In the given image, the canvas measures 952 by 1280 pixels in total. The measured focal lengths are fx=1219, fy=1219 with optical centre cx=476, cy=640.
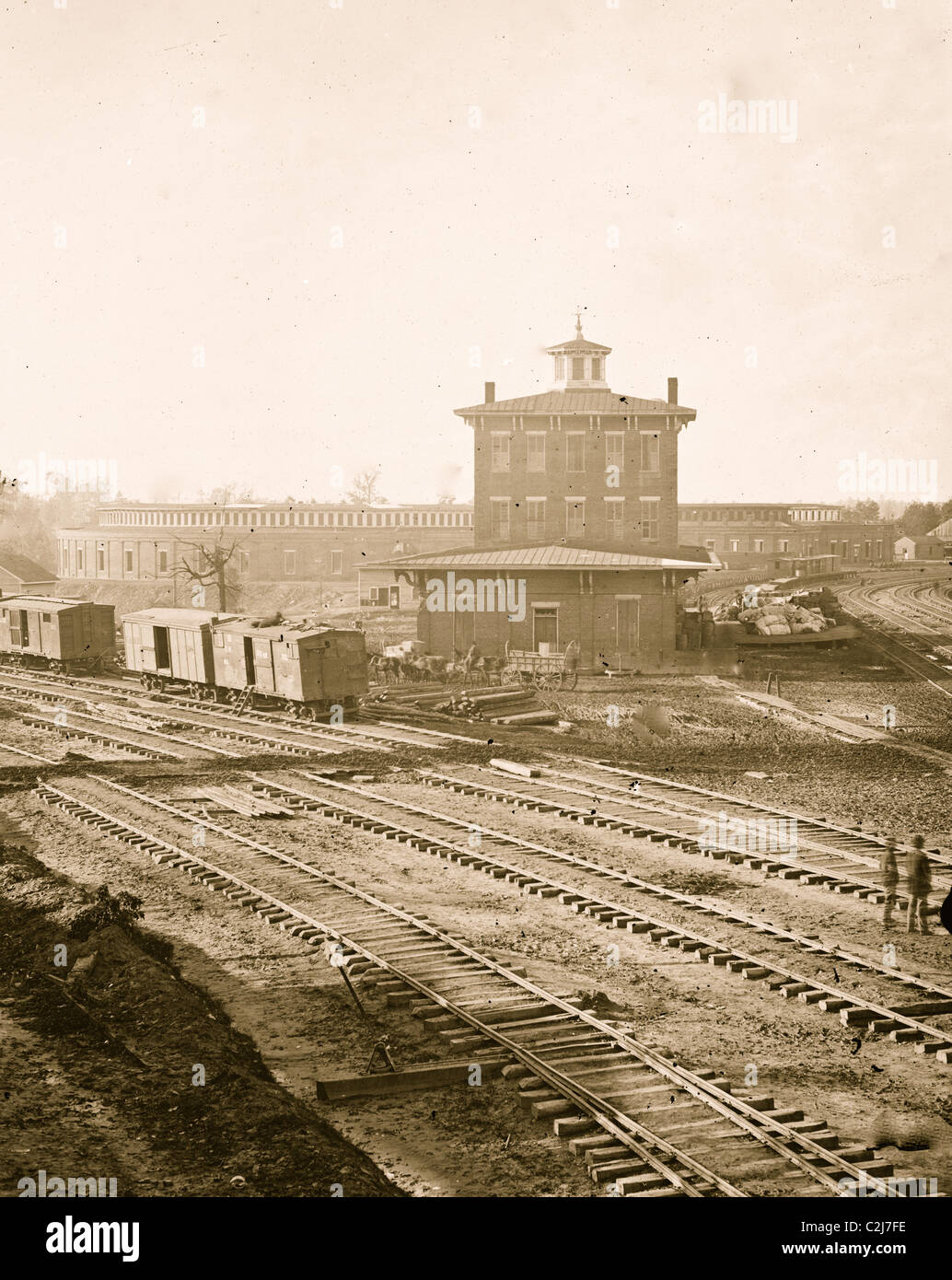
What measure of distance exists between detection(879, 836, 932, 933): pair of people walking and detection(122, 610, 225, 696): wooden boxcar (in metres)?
23.9

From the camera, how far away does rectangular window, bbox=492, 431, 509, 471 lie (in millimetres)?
52312

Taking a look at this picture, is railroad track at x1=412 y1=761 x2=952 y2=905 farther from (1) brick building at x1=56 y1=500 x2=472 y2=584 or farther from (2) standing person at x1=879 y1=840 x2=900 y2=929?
(1) brick building at x1=56 y1=500 x2=472 y2=584

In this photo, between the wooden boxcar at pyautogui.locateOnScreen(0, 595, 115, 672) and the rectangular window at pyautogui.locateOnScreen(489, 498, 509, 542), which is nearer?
the wooden boxcar at pyautogui.locateOnScreen(0, 595, 115, 672)

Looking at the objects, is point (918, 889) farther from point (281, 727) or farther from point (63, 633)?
point (63, 633)

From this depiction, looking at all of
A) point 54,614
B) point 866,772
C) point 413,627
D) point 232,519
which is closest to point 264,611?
point 232,519

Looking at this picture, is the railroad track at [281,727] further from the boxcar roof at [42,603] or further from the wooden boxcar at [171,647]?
the boxcar roof at [42,603]

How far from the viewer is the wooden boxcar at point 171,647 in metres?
35.2

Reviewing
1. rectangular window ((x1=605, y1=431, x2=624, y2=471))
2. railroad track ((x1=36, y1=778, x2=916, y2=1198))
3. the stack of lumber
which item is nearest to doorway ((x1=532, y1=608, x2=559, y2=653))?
the stack of lumber

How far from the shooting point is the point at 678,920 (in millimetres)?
14430

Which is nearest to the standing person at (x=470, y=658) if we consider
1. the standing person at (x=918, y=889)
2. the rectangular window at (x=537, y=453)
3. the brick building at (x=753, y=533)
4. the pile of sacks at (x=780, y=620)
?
the pile of sacks at (x=780, y=620)

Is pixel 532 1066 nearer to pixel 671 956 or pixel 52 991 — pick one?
pixel 671 956

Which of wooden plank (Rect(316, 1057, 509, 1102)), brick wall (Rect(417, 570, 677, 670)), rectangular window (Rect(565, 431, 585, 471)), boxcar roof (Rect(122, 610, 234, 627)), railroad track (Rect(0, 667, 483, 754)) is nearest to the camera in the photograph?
wooden plank (Rect(316, 1057, 509, 1102))

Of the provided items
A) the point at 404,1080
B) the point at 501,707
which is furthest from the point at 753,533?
the point at 404,1080

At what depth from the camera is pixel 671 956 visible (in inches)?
521
